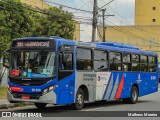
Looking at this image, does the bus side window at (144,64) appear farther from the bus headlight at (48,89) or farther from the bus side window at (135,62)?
the bus headlight at (48,89)

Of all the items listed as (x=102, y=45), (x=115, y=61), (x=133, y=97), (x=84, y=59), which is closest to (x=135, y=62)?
(x=133, y=97)

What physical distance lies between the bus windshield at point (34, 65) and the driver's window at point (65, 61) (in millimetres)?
364

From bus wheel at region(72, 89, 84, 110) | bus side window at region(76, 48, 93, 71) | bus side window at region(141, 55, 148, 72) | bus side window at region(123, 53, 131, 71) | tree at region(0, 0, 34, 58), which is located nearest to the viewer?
bus wheel at region(72, 89, 84, 110)

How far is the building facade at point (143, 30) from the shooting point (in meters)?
94.8

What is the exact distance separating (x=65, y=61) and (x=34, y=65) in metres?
1.27

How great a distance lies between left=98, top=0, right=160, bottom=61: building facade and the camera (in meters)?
94.8

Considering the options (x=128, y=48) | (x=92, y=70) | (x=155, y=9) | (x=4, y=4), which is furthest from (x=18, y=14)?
(x=155, y=9)

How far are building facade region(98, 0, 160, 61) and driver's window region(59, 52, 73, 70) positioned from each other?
74201 millimetres

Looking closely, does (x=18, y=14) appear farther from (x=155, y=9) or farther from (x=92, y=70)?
(x=155, y=9)

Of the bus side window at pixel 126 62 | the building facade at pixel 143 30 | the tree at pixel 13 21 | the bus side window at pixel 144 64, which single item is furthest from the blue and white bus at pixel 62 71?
the building facade at pixel 143 30

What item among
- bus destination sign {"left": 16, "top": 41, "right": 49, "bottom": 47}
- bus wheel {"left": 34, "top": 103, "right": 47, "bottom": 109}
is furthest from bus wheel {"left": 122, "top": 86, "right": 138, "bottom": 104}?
bus destination sign {"left": 16, "top": 41, "right": 49, "bottom": 47}

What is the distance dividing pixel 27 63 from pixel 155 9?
301 feet

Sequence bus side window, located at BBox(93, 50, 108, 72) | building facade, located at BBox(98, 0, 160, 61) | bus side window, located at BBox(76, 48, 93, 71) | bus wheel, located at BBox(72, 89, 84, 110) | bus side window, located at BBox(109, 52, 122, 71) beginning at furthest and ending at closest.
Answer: building facade, located at BBox(98, 0, 160, 61)
bus side window, located at BBox(109, 52, 122, 71)
bus side window, located at BBox(93, 50, 108, 72)
bus side window, located at BBox(76, 48, 93, 71)
bus wheel, located at BBox(72, 89, 84, 110)

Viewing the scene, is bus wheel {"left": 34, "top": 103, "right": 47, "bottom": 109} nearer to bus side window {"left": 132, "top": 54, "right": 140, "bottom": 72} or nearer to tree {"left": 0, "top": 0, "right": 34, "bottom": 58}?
bus side window {"left": 132, "top": 54, "right": 140, "bottom": 72}
